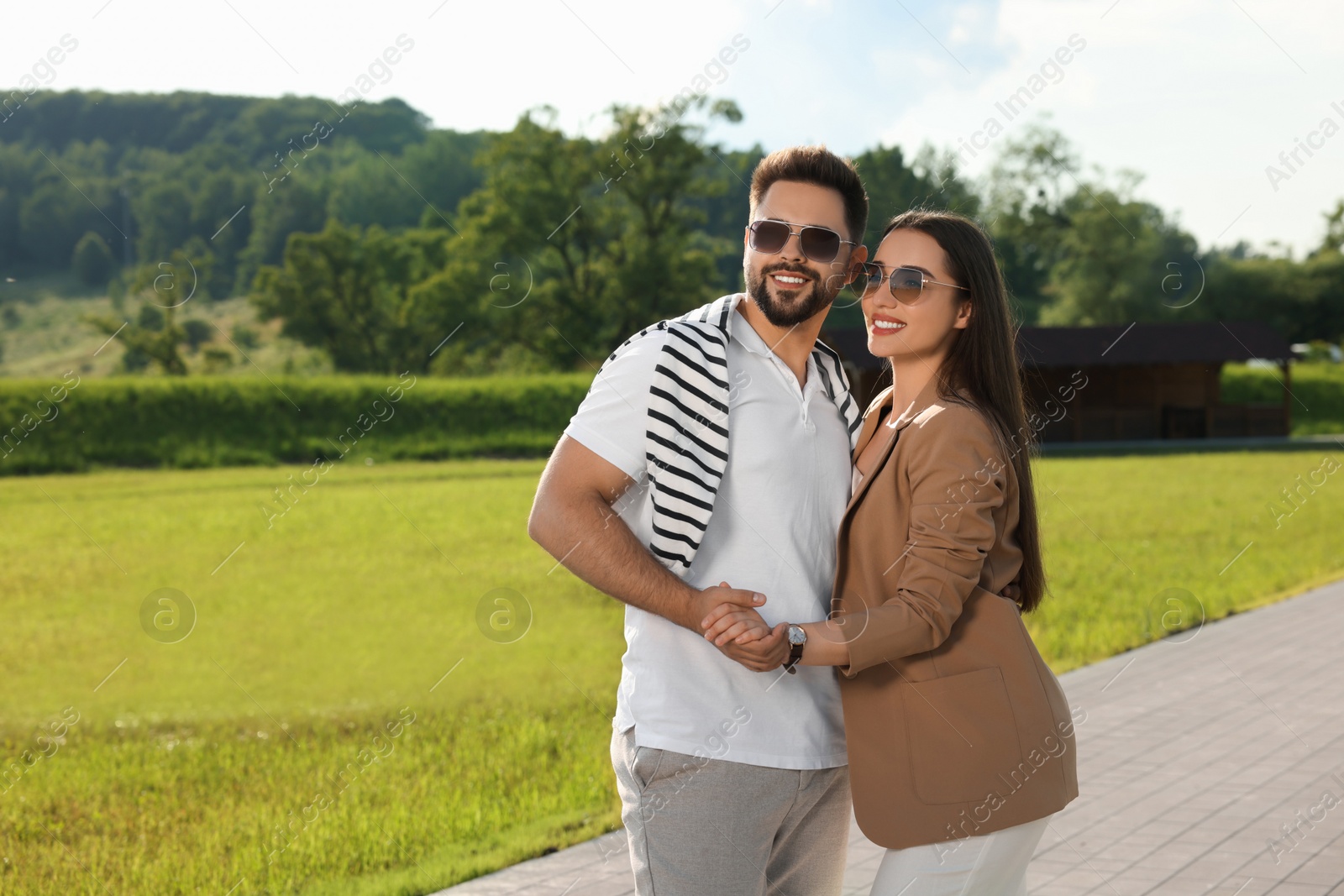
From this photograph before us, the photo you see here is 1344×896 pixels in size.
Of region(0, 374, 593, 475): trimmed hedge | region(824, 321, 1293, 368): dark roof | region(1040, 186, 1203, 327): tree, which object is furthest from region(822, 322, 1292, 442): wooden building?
region(1040, 186, 1203, 327): tree

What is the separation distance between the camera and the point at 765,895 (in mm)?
2648

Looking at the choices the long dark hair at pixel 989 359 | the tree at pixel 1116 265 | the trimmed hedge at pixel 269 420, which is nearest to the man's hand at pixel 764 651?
the long dark hair at pixel 989 359

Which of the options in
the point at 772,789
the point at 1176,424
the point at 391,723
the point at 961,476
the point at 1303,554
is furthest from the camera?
the point at 1176,424

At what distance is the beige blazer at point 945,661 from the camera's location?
233 cm

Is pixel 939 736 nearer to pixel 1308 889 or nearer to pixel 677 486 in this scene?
pixel 677 486

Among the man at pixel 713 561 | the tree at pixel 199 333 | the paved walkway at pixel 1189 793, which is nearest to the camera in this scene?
the man at pixel 713 561

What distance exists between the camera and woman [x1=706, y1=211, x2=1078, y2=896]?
7.68 ft

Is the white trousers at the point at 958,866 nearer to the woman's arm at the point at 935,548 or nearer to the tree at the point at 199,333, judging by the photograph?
the woman's arm at the point at 935,548

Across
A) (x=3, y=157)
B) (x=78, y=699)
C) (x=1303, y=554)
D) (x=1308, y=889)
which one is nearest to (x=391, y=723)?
(x=78, y=699)

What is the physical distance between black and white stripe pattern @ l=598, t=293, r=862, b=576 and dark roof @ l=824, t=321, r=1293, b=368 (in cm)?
3791

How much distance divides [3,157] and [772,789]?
130228 mm

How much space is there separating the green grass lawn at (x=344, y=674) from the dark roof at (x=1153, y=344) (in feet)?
64.5

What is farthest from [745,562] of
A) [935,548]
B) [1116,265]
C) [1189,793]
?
[1116,265]

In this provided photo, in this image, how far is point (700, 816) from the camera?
8.10ft
